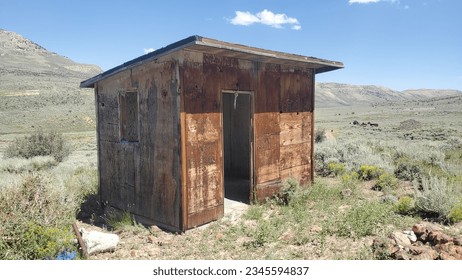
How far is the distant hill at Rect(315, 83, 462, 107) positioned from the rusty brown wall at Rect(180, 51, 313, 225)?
113 metres

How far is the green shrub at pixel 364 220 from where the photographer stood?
5.43m

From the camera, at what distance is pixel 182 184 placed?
5793mm

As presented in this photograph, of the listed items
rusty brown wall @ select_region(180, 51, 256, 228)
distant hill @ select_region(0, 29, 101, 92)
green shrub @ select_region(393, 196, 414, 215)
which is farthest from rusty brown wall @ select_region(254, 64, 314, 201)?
distant hill @ select_region(0, 29, 101, 92)

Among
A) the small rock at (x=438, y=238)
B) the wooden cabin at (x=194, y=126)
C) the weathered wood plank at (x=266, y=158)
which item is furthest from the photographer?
the weathered wood plank at (x=266, y=158)

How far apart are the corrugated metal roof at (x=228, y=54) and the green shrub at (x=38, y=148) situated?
9776mm

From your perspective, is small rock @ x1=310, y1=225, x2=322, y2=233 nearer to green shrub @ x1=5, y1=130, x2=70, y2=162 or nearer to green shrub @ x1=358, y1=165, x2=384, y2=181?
green shrub @ x1=358, y1=165, x2=384, y2=181

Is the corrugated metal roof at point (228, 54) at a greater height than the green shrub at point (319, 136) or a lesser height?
greater

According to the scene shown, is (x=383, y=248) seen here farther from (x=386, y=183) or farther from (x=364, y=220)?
(x=386, y=183)

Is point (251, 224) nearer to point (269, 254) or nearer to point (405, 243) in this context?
point (269, 254)

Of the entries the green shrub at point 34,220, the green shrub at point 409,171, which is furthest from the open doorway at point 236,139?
the green shrub at point 34,220

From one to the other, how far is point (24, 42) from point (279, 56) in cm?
13579

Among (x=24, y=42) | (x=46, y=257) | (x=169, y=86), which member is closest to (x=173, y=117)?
(x=169, y=86)

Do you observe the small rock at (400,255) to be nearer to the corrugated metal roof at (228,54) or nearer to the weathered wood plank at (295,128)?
the weathered wood plank at (295,128)

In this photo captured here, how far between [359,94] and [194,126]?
15093 centimetres
